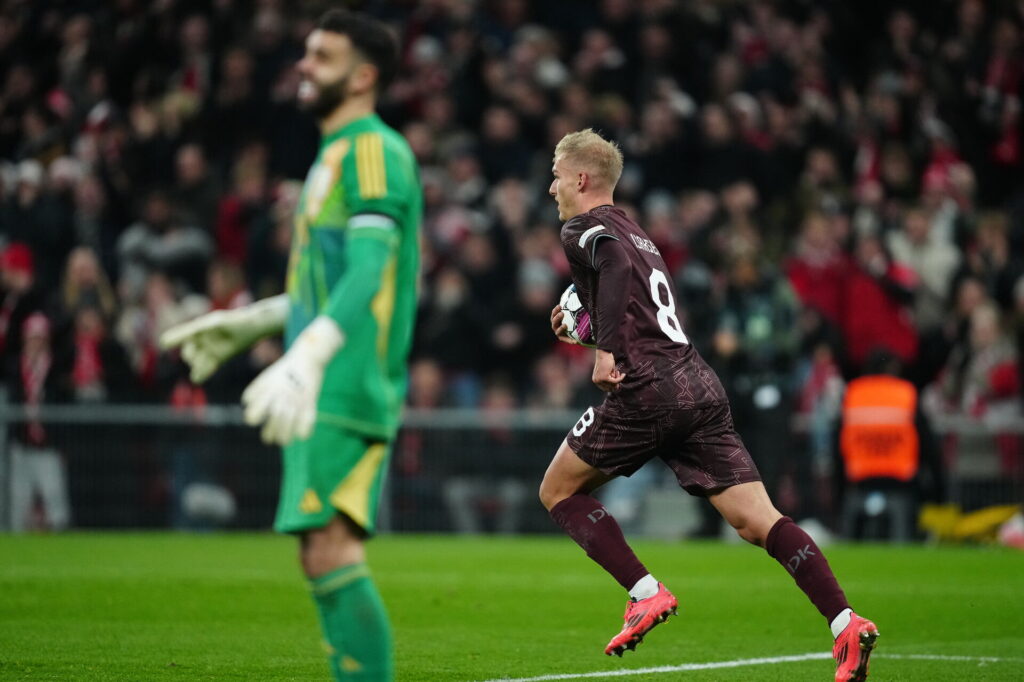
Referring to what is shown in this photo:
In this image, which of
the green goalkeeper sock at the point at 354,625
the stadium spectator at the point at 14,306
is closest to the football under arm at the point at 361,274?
the green goalkeeper sock at the point at 354,625

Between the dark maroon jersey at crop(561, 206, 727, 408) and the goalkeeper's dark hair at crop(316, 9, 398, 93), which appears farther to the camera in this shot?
the dark maroon jersey at crop(561, 206, 727, 408)

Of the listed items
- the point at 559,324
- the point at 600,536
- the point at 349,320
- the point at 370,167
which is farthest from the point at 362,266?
the point at 559,324

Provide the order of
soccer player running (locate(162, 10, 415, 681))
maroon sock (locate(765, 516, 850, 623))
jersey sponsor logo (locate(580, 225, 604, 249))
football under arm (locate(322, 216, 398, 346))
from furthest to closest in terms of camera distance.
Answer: jersey sponsor logo (locate(580, 225, 604, 249)) < maroon sock (locate(765, 516, 850, 623)) < soccer player running (locate(162, 10, 415, 681)) < football under arm (locate(322, 216, 398, 346))

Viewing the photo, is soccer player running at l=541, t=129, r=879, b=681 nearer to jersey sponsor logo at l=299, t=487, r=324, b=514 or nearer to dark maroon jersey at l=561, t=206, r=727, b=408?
dark maroon jersey at l=561, t=206, r=727, b=408

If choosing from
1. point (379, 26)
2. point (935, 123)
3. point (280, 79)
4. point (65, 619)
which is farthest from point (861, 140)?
point (379, 26)

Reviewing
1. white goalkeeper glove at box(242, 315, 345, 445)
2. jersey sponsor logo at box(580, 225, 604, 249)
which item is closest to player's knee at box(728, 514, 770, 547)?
jersey sponsor logo at box(580, 225, 604, 249)

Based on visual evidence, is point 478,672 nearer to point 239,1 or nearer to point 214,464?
point 214,464

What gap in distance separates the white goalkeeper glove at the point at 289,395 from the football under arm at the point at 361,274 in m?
0.17

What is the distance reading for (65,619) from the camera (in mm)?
9328

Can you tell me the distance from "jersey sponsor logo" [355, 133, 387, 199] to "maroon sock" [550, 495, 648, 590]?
2657 mm

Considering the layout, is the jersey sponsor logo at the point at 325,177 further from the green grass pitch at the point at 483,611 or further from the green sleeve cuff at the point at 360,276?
the green grass pitch at the point at 483,611

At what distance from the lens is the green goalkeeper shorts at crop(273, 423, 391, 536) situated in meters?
4.82

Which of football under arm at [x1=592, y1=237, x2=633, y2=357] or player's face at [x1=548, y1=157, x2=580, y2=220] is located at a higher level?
player's face at [x1=548, y1=157, x2=580, y2=220]

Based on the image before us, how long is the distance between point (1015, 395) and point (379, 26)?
42.4 ft
